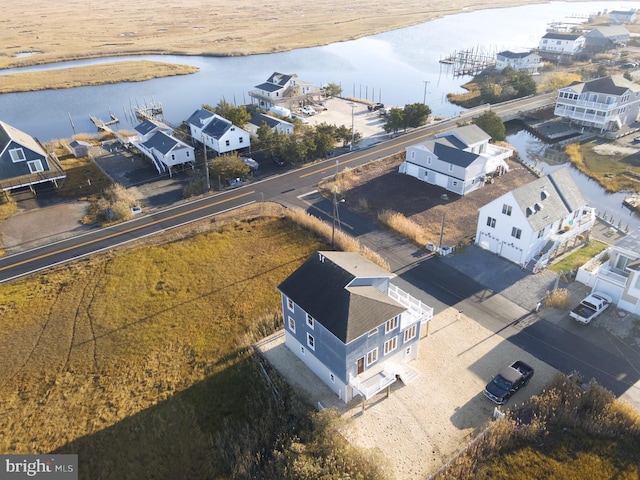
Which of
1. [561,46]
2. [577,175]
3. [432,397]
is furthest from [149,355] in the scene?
[561,46]

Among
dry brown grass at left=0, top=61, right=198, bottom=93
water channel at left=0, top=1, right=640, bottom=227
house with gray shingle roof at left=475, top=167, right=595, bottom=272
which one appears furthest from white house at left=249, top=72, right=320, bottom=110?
house with gray shingle roof at left=475, top=167, right=595, bottom=272

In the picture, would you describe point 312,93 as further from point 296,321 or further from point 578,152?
point 296,321

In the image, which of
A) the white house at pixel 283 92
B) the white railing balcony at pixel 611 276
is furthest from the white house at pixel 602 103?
the white railing balcony at pixel 611 276

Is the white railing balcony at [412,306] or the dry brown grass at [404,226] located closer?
the white railing balcony at [412,306]

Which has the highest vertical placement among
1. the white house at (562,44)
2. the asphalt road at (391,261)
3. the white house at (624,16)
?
the white house at (624,16)

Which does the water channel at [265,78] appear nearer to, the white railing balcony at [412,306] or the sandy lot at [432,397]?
the white railing balcony at [412,306]
